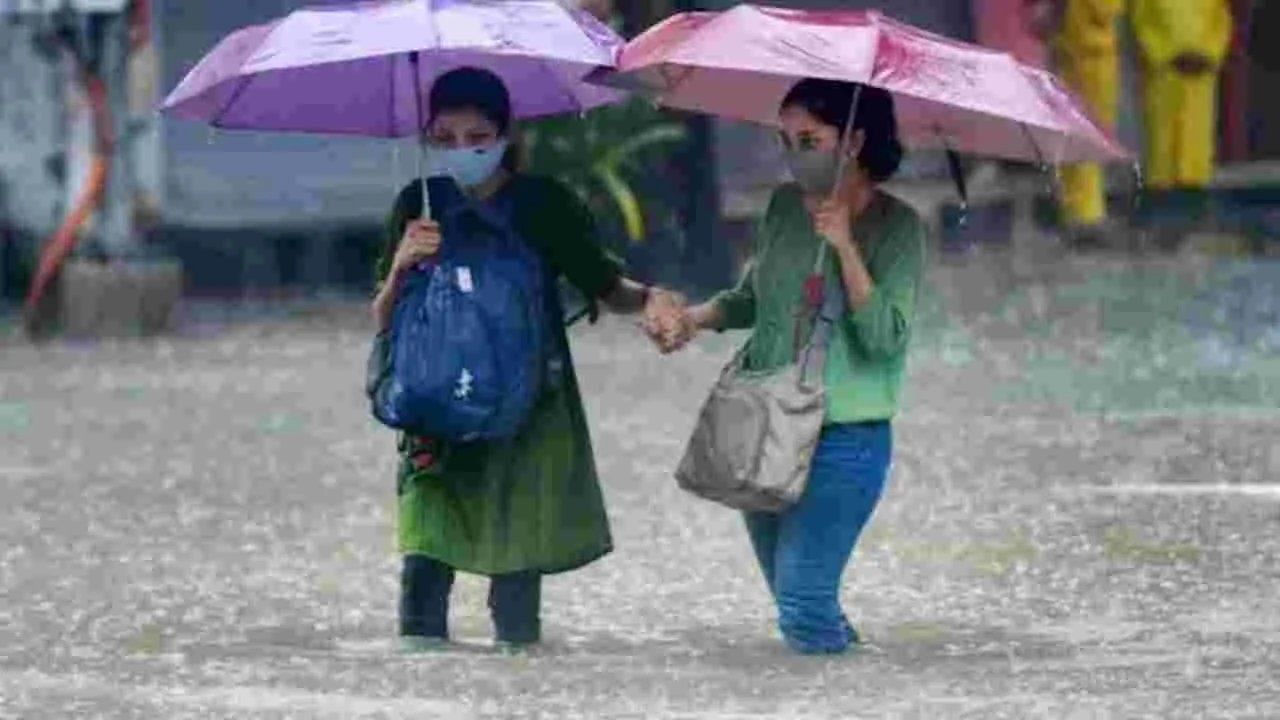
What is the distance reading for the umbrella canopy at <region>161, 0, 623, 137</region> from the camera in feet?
26.6

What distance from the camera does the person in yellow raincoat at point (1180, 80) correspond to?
20344mm

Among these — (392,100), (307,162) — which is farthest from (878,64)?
(307,162)

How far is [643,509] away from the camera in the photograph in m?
11.5

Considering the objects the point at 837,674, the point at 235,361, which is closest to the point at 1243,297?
the point at 235,361

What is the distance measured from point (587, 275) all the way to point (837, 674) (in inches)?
41.6

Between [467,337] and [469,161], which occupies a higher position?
[469,161]

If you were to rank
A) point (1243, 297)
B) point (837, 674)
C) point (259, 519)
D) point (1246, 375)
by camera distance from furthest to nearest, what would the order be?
point (1243, 297) → point (1246, 375) → point (259, 519) → point (837, 674)

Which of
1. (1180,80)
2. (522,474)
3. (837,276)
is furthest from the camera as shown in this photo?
(1180,80)

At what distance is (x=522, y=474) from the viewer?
27.8 ft

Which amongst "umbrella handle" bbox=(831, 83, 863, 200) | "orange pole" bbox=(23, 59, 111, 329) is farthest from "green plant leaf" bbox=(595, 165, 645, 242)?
"umbrella handle" bbox=(831, 83, 863, 200)

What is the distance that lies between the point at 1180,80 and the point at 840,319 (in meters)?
12.5

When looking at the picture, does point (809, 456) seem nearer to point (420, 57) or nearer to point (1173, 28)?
point (420, 57)

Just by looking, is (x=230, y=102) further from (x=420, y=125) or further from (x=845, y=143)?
(x=845, y=143)

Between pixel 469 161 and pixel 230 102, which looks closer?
pixel 469 161
